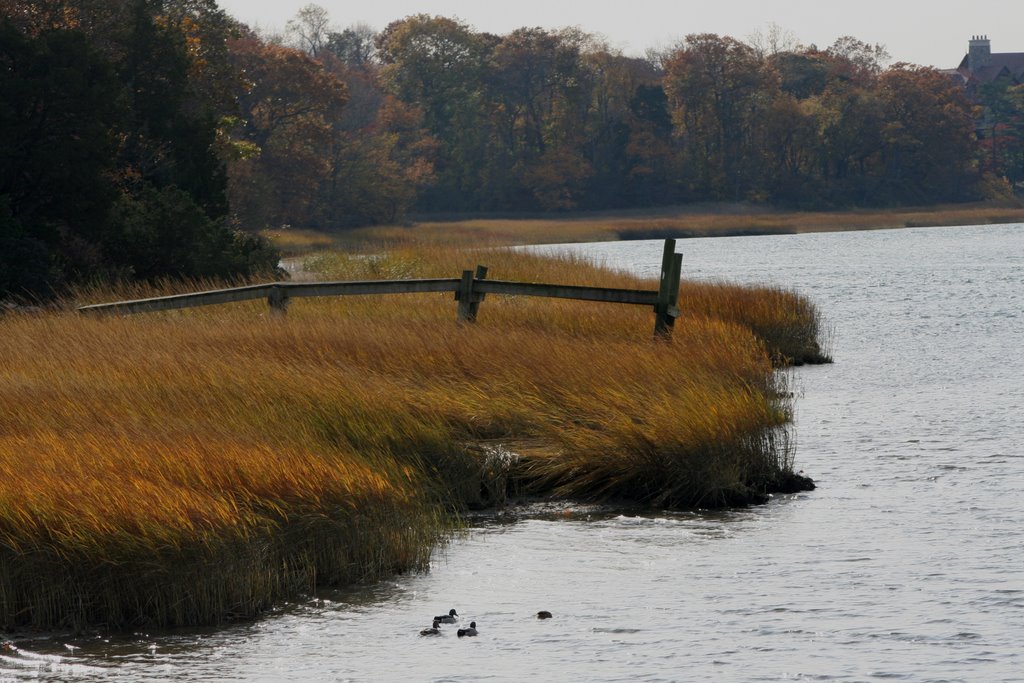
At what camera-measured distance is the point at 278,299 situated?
1619 centimetres

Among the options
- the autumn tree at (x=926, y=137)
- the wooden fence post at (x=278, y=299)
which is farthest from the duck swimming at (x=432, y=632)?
A: the autumn tree at (x=926, y=137)

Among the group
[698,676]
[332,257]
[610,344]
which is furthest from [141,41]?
[698,676]

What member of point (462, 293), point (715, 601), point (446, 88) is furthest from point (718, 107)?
point (715, 601)

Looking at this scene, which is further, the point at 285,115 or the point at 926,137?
the point at 926,137

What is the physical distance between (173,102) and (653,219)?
6991cm

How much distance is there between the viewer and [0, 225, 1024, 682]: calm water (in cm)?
744

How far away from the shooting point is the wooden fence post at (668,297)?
15641 millimetres

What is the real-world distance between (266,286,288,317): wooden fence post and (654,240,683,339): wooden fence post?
13.7 ft

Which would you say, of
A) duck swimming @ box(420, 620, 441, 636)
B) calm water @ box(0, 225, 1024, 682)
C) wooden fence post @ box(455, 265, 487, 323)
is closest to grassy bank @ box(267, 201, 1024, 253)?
wooden fence post @ box(455, 265, 487, 323)

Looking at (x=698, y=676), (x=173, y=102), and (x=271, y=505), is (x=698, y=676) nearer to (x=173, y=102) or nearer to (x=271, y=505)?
(x=271, y=505)

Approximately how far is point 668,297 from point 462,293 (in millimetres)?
2341

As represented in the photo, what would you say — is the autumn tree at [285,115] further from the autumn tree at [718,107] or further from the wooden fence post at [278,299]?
the wooden fence post at [278,299]

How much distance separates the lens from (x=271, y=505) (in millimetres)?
8586

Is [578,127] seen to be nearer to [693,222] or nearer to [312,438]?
[693,222]
